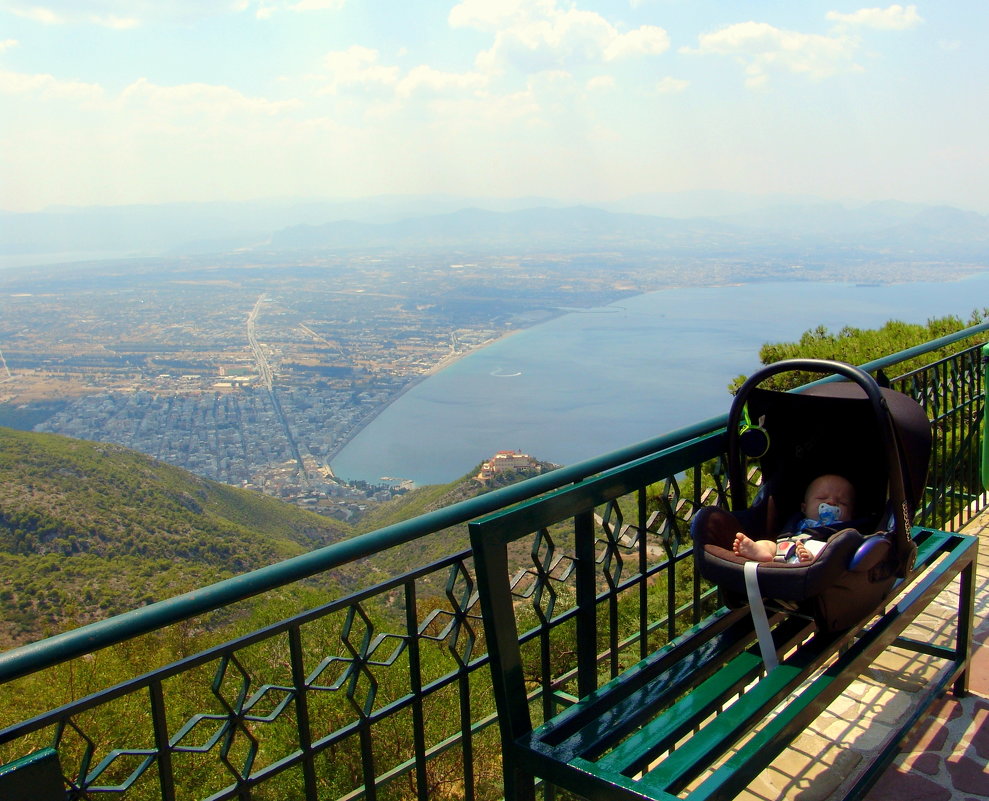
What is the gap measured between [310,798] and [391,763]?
5178 mm

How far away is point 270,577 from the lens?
5.81 feet

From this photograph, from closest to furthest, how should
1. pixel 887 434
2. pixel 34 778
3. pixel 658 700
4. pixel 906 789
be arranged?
pixel 34 778, pixel 658 700, pixel 887 434, pixel 906 789

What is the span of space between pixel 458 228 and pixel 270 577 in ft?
601

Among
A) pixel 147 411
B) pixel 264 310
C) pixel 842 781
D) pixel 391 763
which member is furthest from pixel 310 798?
pixel 264 310

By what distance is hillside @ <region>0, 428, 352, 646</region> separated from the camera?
20.2 metres

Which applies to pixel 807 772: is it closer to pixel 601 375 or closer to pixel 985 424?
pixel 985 424

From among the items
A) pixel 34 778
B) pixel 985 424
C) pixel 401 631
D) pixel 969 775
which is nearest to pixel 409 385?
pixel 985 424

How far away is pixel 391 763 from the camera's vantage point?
21.9ft

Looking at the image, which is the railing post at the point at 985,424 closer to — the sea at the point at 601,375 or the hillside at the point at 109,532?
the hillside at the point at 109,532

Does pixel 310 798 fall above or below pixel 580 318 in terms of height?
above

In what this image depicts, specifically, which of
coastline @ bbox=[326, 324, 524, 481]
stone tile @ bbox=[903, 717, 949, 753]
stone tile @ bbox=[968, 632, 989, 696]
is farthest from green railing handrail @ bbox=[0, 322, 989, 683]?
coastline @ bbox=[326, 324, 524, 481]

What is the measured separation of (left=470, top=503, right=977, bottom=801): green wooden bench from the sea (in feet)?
157

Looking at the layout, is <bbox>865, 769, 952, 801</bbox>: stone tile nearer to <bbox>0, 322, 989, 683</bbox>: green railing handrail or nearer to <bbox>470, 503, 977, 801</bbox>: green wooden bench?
<bbox>470, 503, 977, 801</bbox>: green wooden bench

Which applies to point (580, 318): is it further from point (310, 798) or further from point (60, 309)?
point (310, 798)
